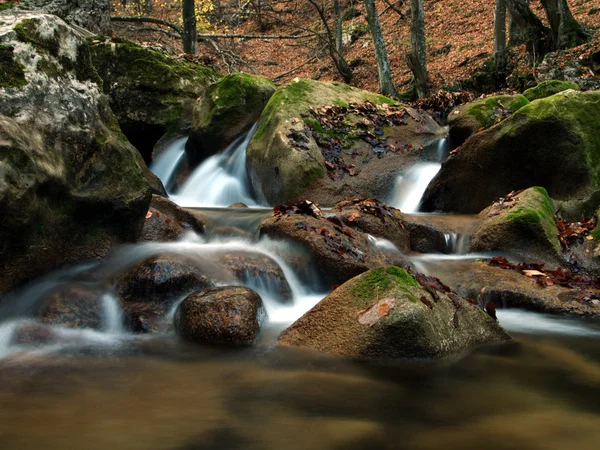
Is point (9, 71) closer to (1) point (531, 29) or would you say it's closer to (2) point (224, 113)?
(2) point (224, 113)

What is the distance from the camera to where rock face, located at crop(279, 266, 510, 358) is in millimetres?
3795

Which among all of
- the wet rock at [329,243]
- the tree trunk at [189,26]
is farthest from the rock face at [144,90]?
the wet rock at [329,243]

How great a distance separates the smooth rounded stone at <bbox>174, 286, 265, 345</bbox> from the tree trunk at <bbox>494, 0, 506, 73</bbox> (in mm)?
13262

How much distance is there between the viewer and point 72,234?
16.7 feet

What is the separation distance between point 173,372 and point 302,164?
6.04m

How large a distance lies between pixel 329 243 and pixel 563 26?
11.8 m

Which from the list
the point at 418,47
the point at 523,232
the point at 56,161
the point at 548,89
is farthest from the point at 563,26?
the point at 56,161

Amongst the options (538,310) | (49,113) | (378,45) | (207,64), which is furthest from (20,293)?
(378,45)

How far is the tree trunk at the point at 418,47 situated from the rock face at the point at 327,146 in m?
4.50

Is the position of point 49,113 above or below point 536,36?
below

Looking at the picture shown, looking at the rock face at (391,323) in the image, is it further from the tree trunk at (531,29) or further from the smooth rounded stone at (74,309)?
the tree trunk at (531,29)

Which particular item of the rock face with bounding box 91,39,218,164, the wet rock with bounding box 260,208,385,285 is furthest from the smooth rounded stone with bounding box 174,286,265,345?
the rock face with bounding box 91,39,218,164

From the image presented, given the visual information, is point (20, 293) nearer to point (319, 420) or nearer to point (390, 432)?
point (319, 420)

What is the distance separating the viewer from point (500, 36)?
1516 centimetres
